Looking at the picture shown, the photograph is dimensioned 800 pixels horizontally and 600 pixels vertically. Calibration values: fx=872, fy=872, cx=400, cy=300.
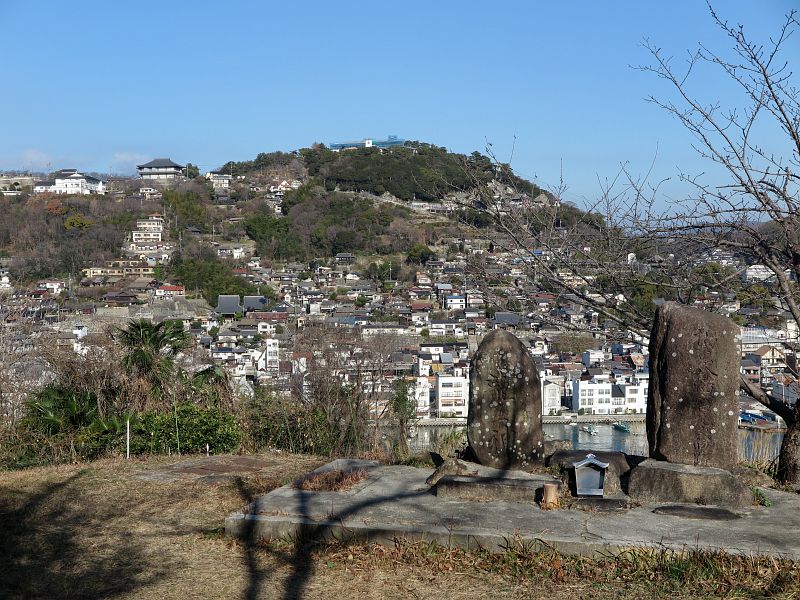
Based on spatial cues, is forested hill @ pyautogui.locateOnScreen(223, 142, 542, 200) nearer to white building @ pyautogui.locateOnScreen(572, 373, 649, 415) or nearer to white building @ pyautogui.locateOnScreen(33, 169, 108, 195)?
white building @ pyautogui.locateOnScreen(33, 169, 108, 195)

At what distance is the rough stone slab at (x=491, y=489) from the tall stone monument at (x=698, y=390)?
964mm

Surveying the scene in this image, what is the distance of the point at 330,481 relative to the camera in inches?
254

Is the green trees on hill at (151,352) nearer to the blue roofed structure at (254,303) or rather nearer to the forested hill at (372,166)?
the blue roofed structure at (254,303)

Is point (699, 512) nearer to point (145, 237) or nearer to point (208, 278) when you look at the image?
point (208, 278)

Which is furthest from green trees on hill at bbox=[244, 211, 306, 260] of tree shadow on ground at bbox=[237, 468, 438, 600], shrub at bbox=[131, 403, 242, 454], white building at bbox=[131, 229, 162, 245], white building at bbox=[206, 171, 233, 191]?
tree shadow on ground at bbox=[237, 468, 438, 600]

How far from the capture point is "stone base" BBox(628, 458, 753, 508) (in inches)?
229

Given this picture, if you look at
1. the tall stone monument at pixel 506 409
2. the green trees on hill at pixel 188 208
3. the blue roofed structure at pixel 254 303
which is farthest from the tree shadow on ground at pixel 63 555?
the green trees on hill at pixel 188 208

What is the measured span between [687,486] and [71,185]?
100355mm

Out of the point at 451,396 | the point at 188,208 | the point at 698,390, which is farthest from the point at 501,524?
the point at 188,208

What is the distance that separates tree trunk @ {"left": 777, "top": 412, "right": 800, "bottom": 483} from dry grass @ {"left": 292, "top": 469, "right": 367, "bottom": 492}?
3.21m

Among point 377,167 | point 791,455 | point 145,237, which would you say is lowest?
point 791,455

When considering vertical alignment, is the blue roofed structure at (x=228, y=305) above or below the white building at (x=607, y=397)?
above

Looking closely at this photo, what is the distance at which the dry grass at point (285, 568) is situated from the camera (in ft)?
14.8

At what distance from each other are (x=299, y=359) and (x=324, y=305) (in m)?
37.4
